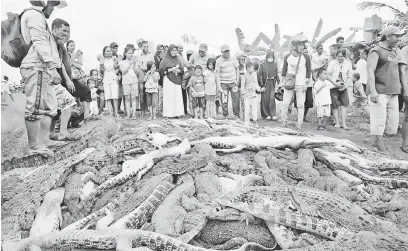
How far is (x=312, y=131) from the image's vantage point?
8.30 metres

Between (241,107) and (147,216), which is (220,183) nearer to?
(147,216)

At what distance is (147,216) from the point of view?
11.3 ft

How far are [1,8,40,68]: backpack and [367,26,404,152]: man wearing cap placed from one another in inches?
200

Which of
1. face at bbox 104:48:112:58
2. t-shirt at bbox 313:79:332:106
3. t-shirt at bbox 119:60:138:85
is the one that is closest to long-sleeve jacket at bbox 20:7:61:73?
face at bbox 104:48:112:58

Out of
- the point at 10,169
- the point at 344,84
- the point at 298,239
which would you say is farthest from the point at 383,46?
the point at 10,169

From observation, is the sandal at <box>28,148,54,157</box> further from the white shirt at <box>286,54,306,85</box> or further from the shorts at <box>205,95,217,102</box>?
the white shirt at <box>286,54,306,85</box>

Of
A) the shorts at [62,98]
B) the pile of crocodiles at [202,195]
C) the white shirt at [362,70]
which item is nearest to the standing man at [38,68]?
the pile of crocodiles at [202,195]

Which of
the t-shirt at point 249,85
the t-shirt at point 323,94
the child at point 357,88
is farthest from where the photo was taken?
the child at point 357,88

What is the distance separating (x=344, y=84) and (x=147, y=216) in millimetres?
6499

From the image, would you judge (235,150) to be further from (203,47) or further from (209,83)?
(203,47)

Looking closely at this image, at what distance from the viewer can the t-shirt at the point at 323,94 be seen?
841 centimetres

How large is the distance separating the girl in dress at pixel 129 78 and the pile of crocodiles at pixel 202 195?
11.3 feet

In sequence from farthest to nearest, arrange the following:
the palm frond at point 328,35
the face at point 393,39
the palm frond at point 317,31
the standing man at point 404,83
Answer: the palm frond at point 317,31, the palm frond at point 328,35, the standing man at point 404,83, the face at point 393,39

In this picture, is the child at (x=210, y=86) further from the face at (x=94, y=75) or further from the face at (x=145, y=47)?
the face at (x=94, y=75)
